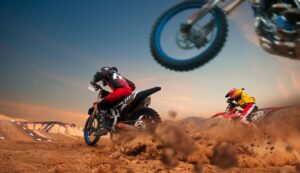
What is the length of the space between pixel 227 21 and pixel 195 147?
2.89 m

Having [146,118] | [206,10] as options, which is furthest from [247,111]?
[206,10]

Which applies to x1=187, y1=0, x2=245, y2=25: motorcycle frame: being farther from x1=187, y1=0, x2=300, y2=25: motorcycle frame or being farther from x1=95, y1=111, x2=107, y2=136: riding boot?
x1=95, y1=111, x2=107, y2=136: riding boot

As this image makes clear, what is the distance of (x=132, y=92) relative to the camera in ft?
25.1

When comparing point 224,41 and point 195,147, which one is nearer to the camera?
point 224,41

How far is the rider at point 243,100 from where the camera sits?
12.3m

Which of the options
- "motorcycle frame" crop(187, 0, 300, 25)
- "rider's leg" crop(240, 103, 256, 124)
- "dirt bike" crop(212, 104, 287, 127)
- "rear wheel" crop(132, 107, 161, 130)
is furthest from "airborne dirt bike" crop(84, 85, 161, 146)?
"rider's leg" crop(240, 103, 256, 124)

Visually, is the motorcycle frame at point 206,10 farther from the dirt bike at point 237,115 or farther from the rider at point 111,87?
the dirt bike at point 237,115

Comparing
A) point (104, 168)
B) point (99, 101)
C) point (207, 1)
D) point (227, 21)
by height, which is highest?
point (207, 1)

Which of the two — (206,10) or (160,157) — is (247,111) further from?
(206,10)

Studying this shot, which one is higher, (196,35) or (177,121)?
(196,35)

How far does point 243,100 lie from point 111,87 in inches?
254

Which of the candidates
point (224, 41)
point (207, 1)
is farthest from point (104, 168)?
point (207, 1)

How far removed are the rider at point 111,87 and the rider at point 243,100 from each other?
5.79 metres

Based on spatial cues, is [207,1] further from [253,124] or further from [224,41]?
[253,124]
